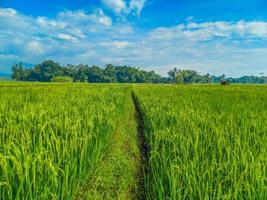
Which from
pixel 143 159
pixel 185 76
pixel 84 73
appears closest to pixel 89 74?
pixel 84 73

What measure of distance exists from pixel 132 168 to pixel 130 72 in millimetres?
111246

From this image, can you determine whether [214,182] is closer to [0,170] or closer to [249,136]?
[249,136]

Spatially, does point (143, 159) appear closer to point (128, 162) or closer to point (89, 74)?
point (128, 162)

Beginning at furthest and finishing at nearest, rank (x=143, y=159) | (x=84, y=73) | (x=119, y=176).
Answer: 1. (x=84, y=73)
2. (x=143, y=159)
3. (x=119, y=176)

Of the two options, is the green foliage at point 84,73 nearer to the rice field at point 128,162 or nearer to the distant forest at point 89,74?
the distant forest at point 89,74

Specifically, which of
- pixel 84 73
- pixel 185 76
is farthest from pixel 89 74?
pixel 185 76

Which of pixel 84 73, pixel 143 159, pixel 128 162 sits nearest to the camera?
pixel 128 162

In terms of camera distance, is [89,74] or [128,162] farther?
[89,74]

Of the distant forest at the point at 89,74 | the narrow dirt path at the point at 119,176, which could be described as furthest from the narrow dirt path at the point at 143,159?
the distant forest at the point at 89,74

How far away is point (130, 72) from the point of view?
114875 mm

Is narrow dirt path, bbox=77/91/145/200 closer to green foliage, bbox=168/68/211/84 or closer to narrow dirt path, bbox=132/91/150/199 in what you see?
narrow dirt path, bbox=132/91/150/199

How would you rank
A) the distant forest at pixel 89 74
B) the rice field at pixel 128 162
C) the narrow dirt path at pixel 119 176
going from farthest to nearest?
the distant forest at pixel 89 74 → the narrow dirt path at pixel 119 176 → the rice field at pixel 128 162

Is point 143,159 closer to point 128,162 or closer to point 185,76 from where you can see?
point 128,162

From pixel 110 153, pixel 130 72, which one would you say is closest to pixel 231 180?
pixel 110 153
